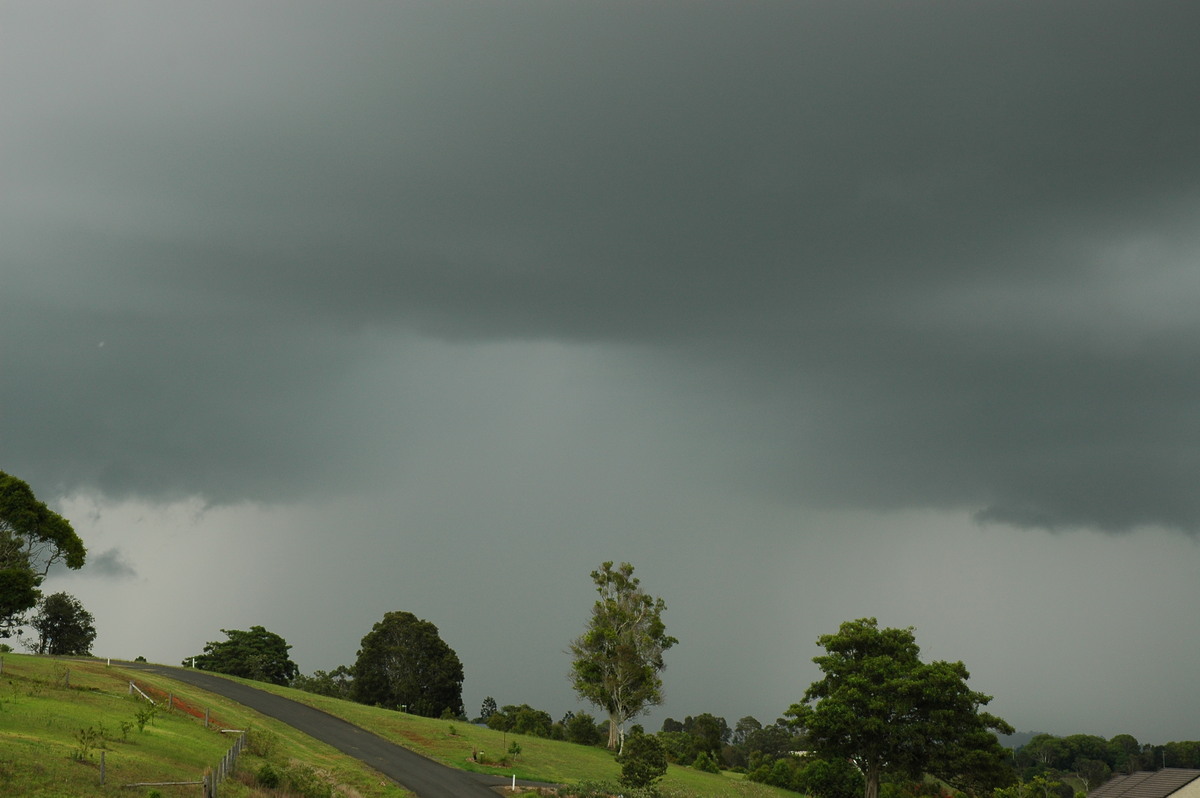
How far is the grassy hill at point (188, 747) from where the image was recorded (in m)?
37.6

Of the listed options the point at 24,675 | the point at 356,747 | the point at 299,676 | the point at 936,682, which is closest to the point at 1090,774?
the point at 936,682

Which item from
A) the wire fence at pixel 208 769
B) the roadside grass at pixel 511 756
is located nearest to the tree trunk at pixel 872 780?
the roadside grass at pixel 511 756

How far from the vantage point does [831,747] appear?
248ft

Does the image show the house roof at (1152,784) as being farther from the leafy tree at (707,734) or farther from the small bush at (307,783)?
the small bush at (307,783)

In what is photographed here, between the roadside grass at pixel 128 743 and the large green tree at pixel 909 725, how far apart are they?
129 ft

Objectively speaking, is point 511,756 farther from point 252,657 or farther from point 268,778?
point 252,657

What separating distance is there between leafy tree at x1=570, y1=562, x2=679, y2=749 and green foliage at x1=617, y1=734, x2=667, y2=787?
880 inches

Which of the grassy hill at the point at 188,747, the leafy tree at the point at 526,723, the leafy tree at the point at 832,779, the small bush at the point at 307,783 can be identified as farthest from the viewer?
the leafy tree at the point at 526,723

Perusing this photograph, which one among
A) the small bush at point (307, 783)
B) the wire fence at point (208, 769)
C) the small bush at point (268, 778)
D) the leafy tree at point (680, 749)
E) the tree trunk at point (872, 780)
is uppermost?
the wire fence at point (208, 769)

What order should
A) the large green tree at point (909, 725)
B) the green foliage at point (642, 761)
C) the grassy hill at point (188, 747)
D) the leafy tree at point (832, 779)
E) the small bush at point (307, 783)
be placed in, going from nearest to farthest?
1. the grassy hill at point (188, 747)
2. the small bush at point (307, 783)
3. the green foliage at point (642, 761)
4. the large green tree at point (909, 725)
5. the leafy tree at point (832, 779)

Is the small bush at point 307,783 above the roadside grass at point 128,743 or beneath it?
beneath

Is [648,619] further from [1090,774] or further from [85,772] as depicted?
[1090,774]

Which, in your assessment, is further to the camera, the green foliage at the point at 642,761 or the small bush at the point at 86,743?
the green foliage at the point at 642,761

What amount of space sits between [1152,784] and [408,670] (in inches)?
3204
